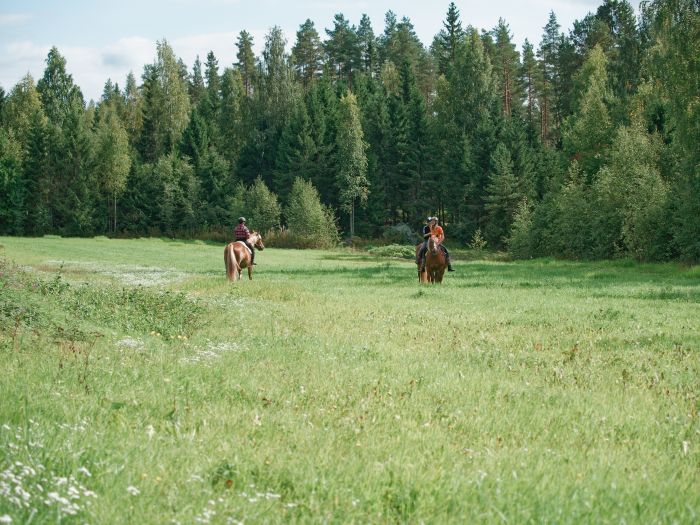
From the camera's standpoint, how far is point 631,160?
4244 cm

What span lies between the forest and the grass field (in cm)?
4400

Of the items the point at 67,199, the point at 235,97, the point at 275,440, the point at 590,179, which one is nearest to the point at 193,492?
the point at 275,440

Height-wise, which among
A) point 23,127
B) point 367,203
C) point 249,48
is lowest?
point 367,203

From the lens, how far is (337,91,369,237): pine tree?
7700 cm

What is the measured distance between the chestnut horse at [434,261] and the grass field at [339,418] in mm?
11307

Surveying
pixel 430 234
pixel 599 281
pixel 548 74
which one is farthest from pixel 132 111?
pixel 599 281

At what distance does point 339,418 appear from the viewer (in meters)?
6.70

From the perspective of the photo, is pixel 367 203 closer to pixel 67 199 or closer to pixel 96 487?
pixel 67 199

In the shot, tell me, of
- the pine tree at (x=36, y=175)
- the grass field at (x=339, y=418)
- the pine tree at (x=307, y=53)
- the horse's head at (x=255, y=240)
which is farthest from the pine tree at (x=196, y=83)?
the grass field at (x=339, y=418)

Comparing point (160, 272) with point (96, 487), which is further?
point (160, 272)

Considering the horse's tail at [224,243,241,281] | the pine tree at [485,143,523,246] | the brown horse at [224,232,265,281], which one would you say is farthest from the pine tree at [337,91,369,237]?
the horse's tail at [224,243,241,281]

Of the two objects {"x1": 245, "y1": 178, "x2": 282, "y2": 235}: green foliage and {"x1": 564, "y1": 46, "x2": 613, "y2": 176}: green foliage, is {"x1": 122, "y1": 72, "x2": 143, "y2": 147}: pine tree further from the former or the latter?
{"x1": 564, "y1": 46, "x2": 613, "y2": 176}: green foliage

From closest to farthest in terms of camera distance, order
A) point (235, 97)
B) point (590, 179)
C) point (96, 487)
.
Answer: point (96, 487) → point (590, 179) → point (235, 97)

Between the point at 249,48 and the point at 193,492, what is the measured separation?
111 meters
